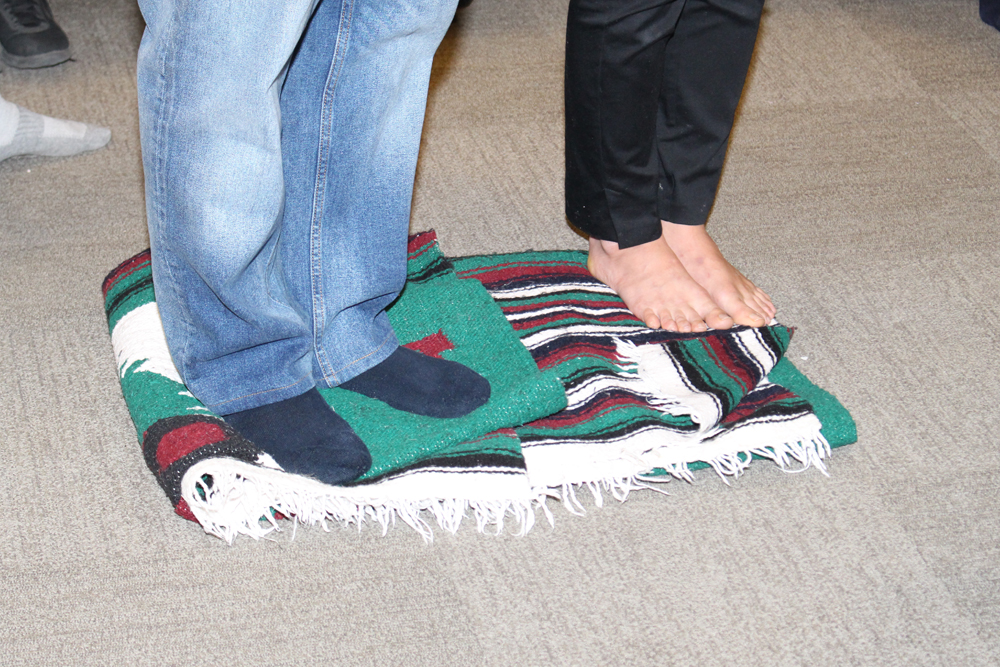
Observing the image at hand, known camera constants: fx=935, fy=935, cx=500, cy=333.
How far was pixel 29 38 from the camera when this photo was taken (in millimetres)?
1727

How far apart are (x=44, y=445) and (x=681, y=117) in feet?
2.85

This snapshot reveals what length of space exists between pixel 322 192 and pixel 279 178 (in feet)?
0.41

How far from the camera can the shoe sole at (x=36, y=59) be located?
173 centimetres

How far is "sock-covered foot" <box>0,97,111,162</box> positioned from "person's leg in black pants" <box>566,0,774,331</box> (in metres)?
0.83

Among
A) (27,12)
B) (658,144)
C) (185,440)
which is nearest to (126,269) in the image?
(185,440)

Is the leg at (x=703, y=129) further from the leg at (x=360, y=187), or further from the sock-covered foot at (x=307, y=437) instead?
the sock-covered foot at (x=307, y=437)

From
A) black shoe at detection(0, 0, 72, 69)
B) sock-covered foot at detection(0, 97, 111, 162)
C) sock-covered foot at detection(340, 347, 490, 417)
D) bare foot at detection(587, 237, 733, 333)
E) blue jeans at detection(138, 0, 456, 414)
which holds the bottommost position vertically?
bare foot at detection(587, 237, 733, 333)

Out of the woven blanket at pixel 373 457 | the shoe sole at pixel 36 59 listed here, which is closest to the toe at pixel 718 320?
the woven blanket at pixel 373 457

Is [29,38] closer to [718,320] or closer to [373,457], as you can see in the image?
[373,457]

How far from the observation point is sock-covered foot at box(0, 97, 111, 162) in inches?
57.9

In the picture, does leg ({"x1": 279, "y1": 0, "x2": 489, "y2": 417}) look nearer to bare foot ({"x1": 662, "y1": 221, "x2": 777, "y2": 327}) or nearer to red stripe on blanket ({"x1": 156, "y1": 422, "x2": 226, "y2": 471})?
red stripe on blanket ({"x1": 156, "y1": 422, "x2": 226, "y2": 471})

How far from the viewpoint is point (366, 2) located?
85 cm

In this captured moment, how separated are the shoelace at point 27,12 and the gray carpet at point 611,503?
4.0 inches

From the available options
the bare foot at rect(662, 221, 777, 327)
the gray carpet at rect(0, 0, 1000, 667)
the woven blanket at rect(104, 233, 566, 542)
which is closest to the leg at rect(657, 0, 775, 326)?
Answer: the bare foot at rect(662, 221, 777, 327)
